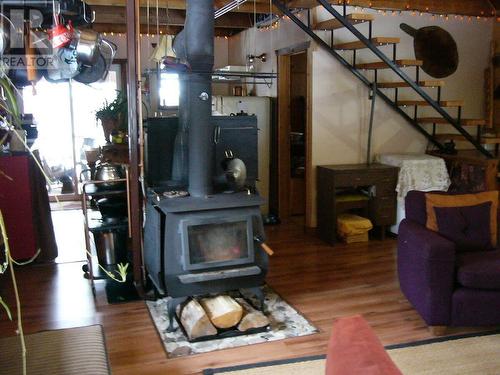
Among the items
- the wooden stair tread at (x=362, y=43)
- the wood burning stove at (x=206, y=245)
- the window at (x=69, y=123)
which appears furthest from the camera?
the window at (x=69, y=123)

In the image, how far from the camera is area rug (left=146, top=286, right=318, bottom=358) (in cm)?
311

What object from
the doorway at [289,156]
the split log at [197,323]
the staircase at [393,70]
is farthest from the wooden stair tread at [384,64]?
the split log at [197,323]

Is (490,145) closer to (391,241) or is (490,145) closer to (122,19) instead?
(391,241)

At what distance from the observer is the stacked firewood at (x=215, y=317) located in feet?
10.4

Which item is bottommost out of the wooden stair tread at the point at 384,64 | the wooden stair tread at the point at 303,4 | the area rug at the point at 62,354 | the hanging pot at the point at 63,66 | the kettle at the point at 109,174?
the area rug at the point at 62,354

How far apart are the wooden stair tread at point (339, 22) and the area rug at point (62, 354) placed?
11.5 ft

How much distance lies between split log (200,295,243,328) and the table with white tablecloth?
106 inches

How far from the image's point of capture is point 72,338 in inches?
106

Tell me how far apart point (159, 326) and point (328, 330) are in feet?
3.50

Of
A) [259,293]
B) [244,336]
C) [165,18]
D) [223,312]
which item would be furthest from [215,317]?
[165,18]

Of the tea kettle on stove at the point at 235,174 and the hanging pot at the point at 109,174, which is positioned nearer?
the tea kettle on stove at the point at 235,174

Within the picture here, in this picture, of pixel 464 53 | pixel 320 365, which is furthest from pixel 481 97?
pixel 320 365

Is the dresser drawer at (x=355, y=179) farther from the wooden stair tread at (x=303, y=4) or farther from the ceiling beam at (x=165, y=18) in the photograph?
the ceiling beam at (x=165, y=18)

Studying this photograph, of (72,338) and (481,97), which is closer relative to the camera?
(72,338)
